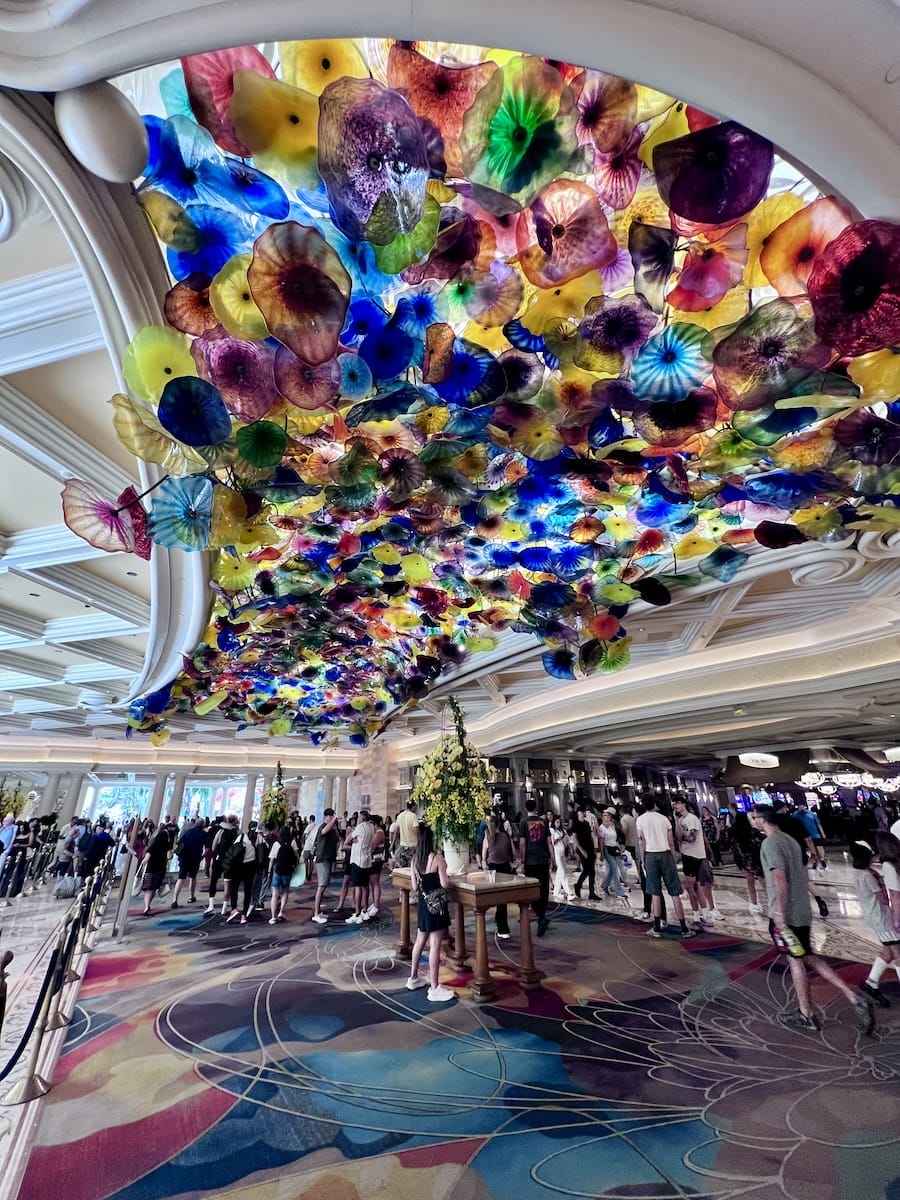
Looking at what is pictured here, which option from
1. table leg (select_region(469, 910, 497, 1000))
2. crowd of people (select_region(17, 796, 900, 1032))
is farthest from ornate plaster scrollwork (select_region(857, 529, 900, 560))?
table leg (select_region(469, 910, 497, 1000))

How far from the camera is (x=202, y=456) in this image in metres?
2.00

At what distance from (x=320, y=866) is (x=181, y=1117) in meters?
5.54

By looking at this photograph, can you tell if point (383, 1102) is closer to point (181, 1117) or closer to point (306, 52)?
point (181, 1117)

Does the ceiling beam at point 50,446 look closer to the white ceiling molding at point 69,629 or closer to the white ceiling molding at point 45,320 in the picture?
the white ceiling molding at point 45,320

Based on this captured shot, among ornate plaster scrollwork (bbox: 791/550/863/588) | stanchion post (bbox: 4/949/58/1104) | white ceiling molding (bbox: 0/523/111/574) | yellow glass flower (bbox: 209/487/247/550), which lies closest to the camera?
yellow glass flower (bbox: 209/487/247/550)

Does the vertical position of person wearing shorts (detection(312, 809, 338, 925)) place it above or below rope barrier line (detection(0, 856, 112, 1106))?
above

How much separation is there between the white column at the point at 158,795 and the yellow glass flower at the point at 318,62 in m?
20.3

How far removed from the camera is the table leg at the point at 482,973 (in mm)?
4207

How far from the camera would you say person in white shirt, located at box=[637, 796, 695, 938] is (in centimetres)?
608

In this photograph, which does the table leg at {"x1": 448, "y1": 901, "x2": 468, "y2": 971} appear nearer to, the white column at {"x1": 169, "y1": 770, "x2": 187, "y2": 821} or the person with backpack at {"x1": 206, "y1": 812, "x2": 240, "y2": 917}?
the person with backpack at {"x1": 206, "y1": 812, "x2": 240, "y2": 917}

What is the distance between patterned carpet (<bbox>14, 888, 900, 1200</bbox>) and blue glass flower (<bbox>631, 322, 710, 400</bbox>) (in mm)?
3228

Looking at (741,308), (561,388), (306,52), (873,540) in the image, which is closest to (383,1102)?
(561,388)

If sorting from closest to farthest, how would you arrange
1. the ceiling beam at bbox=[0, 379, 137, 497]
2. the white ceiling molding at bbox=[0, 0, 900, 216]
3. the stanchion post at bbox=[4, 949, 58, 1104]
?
the white ceiling molding at bbox=[0, 0, 900, 216] < the stanchion post at bbox=[4, 949, 58, 1104] < the ceiling beam at bbox=[0, 379, 137, 497]

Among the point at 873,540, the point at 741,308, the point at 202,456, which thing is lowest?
the point at 202,456
